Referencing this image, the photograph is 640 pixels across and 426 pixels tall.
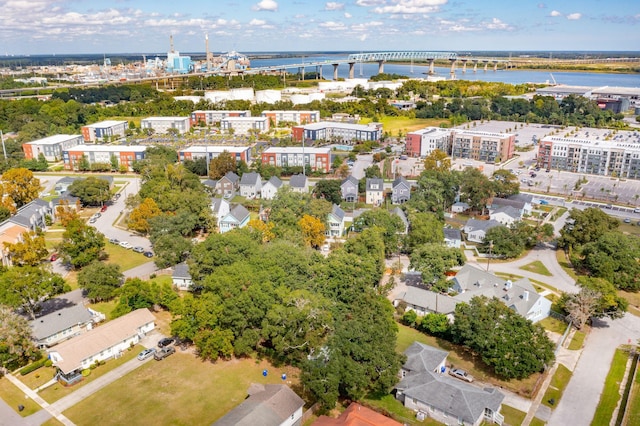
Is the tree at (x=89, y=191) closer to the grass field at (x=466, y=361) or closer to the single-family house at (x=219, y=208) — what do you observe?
the single-family house at (x=219, y=208)

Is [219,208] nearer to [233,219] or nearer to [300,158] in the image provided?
[233,219]

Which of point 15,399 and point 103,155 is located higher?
point 103,155

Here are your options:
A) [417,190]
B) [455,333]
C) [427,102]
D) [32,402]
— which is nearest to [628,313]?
[455,333]

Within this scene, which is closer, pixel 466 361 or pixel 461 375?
pixel 461 375

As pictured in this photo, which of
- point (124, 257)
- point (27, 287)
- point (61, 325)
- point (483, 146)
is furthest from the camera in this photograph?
point (483, 146)

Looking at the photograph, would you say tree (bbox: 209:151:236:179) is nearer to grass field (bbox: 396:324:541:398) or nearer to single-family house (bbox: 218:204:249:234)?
single-family house (bbox: 218:204:249:234)

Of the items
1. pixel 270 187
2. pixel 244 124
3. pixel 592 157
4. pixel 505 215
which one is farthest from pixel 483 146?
pixel 244 124

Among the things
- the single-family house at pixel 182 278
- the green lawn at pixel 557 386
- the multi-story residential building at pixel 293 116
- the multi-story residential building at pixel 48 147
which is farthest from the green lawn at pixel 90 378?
the multi-story residential building at pixel 293 116
